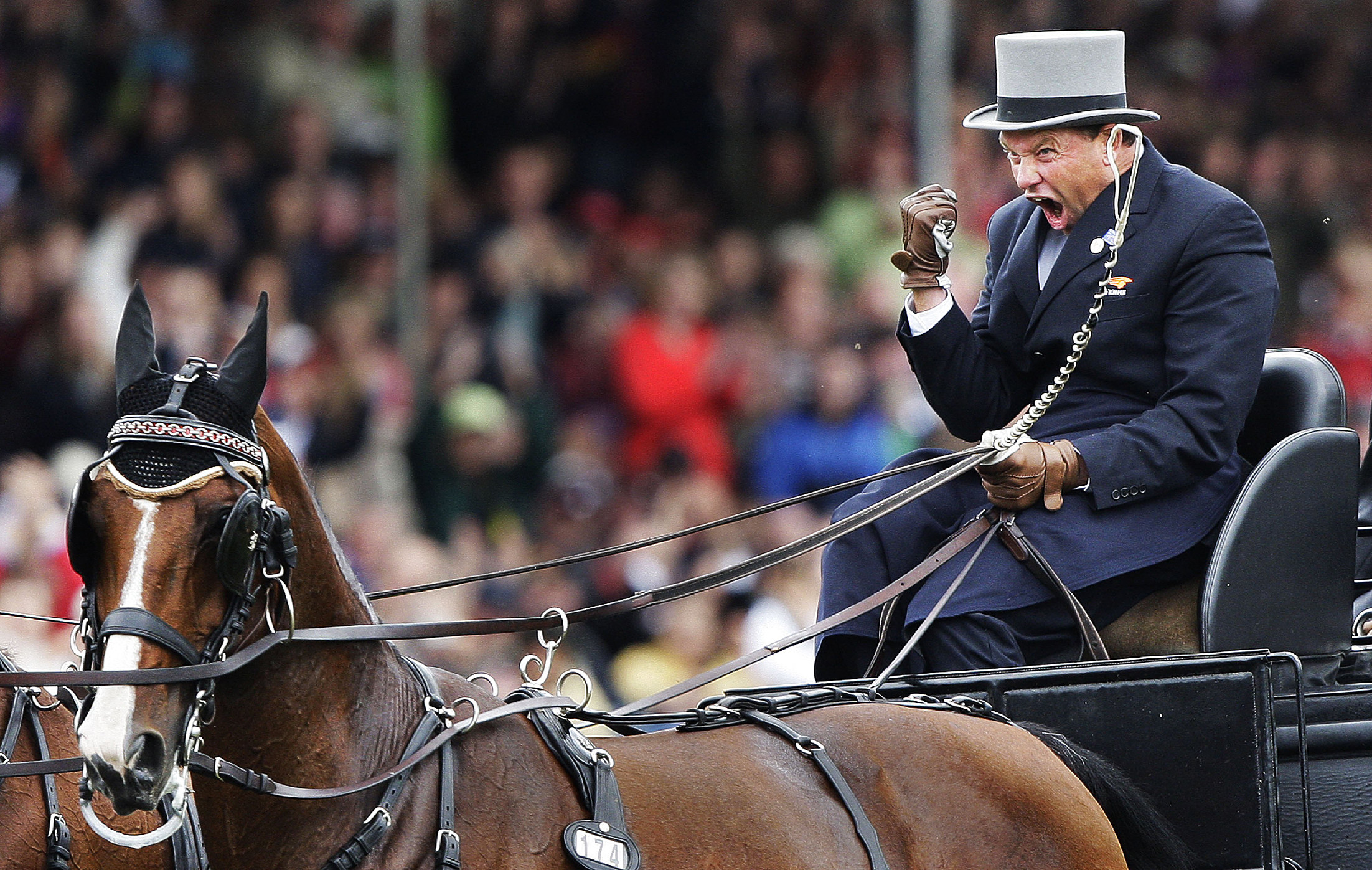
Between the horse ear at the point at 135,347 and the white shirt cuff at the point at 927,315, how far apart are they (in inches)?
75.3

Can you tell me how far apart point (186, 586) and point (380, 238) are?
6762 millimetres

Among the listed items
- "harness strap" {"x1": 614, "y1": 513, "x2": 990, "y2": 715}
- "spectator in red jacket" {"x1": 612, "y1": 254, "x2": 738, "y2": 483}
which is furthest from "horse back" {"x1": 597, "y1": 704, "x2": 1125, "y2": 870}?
"spectator in red jacket" {"x1": 612, "y1": 254, "x2": 738, "y2": 483}

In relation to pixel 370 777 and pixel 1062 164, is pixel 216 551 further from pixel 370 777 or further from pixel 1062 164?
pixel 1062 164

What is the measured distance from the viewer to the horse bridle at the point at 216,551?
2562 millimetres

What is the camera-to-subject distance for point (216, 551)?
2.60 metres

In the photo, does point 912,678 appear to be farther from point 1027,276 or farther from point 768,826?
point 1027,276

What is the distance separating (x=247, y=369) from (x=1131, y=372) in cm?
211

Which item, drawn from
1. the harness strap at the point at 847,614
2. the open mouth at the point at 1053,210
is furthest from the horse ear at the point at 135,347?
the open mouth at the point at 1053,210

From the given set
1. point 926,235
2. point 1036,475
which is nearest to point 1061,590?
point 1036,475

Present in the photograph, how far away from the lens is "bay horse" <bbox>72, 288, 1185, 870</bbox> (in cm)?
257

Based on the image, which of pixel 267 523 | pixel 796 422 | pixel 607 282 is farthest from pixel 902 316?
pixel 607 282

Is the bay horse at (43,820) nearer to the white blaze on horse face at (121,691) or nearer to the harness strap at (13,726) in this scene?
the harness strap at (13,726)

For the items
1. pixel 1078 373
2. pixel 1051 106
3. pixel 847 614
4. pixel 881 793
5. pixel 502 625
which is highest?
pixel 1051 106

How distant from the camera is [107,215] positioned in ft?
28.3
